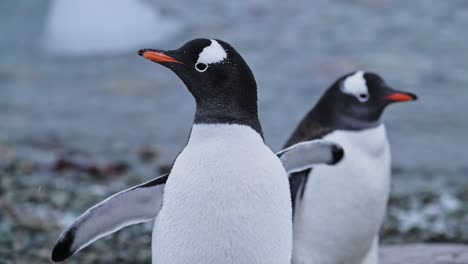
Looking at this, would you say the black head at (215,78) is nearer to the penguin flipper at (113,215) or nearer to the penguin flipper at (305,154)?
the penguin flipper at (113,215)

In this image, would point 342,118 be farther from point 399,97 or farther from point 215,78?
point 215,78

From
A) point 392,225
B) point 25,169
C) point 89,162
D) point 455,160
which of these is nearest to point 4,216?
point 25,169

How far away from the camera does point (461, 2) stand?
13.7m

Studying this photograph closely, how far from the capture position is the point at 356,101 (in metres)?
4.12

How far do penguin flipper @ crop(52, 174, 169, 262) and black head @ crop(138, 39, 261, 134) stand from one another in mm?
399

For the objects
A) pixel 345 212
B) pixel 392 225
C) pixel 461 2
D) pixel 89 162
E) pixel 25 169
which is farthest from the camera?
pixel 461 2

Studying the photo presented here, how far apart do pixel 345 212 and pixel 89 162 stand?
138 inches

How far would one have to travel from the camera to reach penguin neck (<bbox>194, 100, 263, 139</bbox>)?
2668mm

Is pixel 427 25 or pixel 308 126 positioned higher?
pixel 308 126

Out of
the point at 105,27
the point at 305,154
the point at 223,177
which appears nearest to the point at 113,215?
the point at 223,177

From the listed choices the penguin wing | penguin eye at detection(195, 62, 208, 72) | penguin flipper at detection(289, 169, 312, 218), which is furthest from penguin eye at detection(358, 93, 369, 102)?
penguin eye at detection(195, 62, 208, 72)

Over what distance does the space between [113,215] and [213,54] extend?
27.3 inches

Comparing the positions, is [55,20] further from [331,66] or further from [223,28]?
[331,66]

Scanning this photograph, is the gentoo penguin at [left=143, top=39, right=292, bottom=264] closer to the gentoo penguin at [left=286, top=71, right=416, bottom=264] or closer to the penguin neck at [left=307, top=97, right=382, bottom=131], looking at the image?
the gentoo penguin at [left=286, top=71, right=416, bottom=264]
